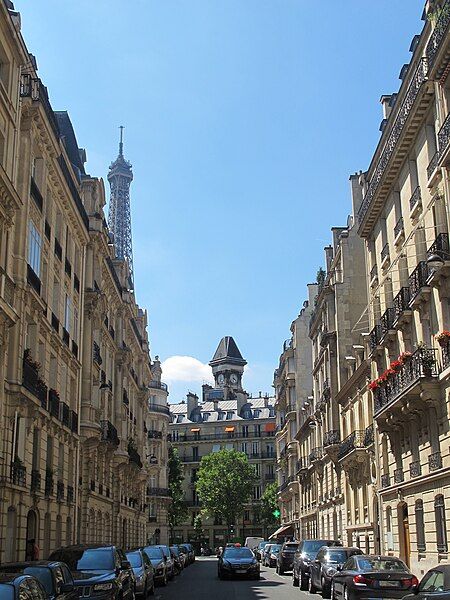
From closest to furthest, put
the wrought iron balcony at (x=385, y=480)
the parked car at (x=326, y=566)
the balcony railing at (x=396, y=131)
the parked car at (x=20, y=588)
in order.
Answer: the parked car at (x=20, y=588), the parked car at (x=326, y=566), the balcony railing at (x=396, y=131), the wrought iron balcony at (x=385, y=480)

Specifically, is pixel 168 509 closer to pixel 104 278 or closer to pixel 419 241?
pixel 104 278

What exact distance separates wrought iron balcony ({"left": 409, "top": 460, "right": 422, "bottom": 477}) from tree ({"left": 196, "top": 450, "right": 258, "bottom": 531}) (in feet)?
221

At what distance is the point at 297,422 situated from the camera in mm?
73312

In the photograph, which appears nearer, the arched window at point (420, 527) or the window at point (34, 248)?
the arched window at point (420, 527)

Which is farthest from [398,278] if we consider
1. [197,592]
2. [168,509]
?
[168,509]

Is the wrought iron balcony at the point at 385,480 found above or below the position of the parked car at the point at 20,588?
above

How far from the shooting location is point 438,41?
24.2 m

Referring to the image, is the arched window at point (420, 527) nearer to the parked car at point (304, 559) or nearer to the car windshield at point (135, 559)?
the parked car at point (304, 559)

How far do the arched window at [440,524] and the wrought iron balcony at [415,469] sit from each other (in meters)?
2.28

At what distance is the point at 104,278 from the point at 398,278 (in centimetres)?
2004

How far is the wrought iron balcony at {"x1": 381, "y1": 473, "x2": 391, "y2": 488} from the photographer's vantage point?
32.7 metres

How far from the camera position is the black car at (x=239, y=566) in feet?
116

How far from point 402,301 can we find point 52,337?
13445 mm

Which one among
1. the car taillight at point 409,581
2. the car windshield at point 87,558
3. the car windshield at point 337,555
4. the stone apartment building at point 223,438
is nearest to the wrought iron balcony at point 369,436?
the car windshield at point 337,555
